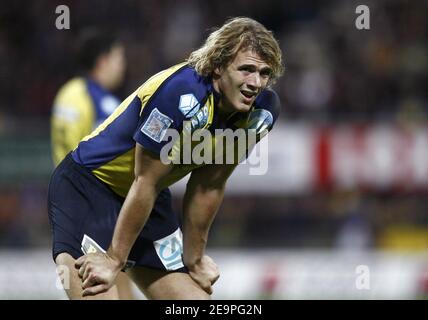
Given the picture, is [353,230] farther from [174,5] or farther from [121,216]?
[121,216]

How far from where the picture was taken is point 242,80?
431cm

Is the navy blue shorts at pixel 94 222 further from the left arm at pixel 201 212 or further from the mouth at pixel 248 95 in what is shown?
the mouth at pixel 248 95

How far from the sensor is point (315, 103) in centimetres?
1280

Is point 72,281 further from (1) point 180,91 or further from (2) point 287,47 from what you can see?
(2) point 287,47

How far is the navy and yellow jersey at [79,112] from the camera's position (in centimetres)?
650

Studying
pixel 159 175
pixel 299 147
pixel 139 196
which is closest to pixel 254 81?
pixel 159 175

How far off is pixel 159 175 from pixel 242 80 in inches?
22.8

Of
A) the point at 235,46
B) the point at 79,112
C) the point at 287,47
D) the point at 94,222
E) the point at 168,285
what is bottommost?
the point at 168,285

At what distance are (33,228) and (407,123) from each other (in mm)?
4888

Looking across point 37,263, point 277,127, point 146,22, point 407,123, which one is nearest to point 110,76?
point 37,263

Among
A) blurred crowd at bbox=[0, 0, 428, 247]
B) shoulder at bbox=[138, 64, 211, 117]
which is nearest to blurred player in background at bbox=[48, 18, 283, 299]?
shoulder at bbox=[138, 64, 211, 117]

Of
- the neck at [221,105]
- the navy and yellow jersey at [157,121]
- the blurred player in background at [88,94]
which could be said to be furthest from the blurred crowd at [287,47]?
the neck at [221,105]

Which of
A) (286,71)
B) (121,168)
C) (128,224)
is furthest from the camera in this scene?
(286,71)

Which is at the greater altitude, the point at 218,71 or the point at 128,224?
the point at 218,71
